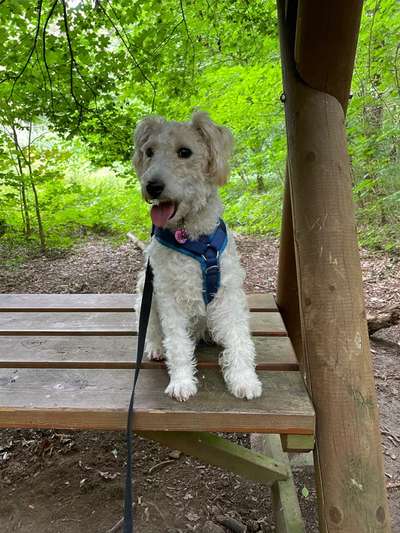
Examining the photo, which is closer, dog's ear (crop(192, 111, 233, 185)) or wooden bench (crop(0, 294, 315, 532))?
wooden bench (crop(0, 294, 315, 532))

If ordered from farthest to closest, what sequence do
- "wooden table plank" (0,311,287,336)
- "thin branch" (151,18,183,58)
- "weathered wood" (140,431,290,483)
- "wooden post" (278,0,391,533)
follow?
"thin branch" (151,18,183,58)
"wooden table plank" (0,311,287,336)
"weathered wood" (140,431,290,483)
"wooden post" (278,0,391,533)

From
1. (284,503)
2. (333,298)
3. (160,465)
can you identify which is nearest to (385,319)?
(284,503)

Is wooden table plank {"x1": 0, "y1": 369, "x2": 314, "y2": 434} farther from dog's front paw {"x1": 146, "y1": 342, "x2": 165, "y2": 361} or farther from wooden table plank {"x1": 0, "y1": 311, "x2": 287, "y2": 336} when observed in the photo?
wooden table plank {"x1": 0, "y1": 311, "x2": 287, "y2": 336}

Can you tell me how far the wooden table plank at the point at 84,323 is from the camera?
104 inches

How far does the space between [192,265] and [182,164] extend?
456mm

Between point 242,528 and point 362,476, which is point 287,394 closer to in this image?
Result: point 362,476

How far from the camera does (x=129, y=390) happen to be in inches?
75.9

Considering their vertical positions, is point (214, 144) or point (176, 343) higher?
point (214, 144)

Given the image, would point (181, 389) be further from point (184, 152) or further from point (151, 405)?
point (184, 152)

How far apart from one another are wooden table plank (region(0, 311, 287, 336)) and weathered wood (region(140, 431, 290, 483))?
69 cm

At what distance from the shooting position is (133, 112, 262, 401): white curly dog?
1804mm

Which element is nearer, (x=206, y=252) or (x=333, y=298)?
(x=333, y=298)

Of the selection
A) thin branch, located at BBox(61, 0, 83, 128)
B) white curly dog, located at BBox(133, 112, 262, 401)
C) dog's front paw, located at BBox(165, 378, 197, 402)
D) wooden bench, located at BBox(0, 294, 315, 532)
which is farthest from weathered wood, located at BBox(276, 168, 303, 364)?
thin branch, located at BBox(61, 0, 83, 128)

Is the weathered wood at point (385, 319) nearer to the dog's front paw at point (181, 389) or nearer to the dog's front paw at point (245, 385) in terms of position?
the dog's front paw at point (245, 385)
